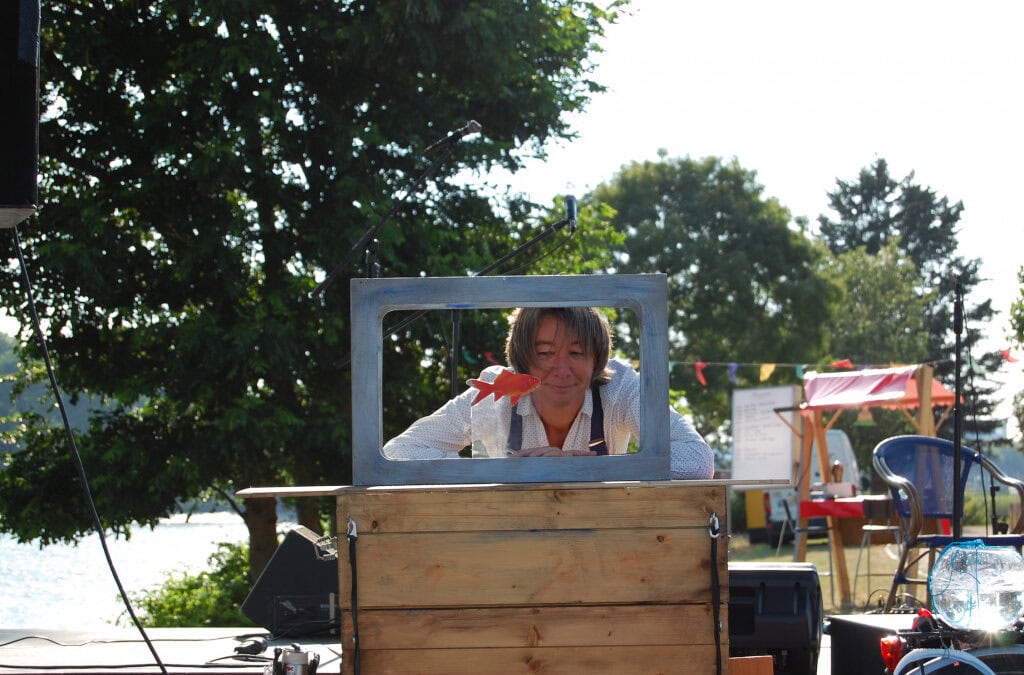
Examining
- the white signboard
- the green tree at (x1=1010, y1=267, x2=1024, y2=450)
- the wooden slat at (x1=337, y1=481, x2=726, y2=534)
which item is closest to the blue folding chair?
the wooden slat at (x1=337, y1=481, x2=726, y2=534)

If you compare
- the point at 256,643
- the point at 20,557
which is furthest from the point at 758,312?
the point at 256,643

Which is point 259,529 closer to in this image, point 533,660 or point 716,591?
point 533,660

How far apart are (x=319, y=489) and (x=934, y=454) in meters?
4.18

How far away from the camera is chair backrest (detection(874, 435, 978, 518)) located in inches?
207

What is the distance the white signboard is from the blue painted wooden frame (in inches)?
395

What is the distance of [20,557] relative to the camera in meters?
9.25

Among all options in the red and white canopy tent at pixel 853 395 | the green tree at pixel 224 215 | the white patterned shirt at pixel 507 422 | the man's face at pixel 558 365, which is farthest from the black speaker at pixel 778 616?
the red and white canopy tent at pixel 853 395

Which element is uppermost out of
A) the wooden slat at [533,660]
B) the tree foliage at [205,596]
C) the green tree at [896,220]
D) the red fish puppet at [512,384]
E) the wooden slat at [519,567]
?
the green tree at [896,220]

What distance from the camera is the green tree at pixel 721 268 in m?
27.1

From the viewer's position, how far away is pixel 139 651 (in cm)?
432

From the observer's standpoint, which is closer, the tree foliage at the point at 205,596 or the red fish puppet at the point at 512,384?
the red fish puppet at the point at 512,384

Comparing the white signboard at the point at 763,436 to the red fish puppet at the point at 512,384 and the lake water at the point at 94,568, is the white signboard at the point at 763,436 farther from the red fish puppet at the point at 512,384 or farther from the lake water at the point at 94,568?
the red fish puppet at the point at 512,384

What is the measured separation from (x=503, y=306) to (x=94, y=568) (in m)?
8.86

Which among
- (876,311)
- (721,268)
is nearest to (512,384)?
(721,268)
